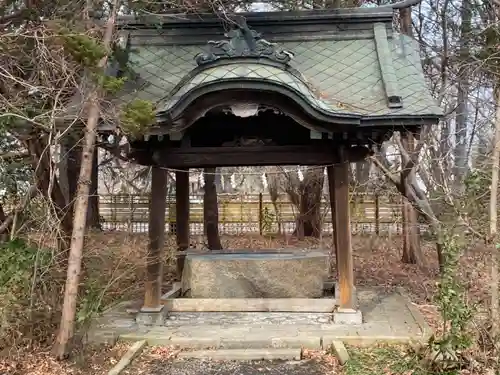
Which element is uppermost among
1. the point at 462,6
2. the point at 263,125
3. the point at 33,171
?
the point at 462,6

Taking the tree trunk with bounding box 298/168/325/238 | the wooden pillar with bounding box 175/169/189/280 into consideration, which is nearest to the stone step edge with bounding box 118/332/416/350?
the wooden pillar with bounding box 175/169/189/280

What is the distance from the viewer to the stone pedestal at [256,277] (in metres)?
8.48

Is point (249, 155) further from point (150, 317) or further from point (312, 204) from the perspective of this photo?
point (312, 204)

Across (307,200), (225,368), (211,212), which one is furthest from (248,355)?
(307,200)

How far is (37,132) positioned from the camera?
303 inches

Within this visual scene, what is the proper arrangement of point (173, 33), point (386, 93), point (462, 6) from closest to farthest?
1. point (386, 93)
2. point (173, 33)
3. point (462, 6)

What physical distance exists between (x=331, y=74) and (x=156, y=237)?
11.9 ft

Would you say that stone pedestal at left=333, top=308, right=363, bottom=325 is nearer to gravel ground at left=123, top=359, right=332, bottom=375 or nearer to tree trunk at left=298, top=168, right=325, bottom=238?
gravel ground at left=123, top=359, right=332, bottom=375

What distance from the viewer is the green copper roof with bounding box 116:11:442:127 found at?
721cm

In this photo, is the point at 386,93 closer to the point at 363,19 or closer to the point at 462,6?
the point at 363,19

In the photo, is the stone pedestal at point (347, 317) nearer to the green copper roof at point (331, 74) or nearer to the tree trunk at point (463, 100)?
the green copper roof at point (331, 74)

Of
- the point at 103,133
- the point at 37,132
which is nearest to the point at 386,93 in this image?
the point at 103,133

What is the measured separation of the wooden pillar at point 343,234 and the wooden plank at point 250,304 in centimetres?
29

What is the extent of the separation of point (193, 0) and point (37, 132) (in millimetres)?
3257
